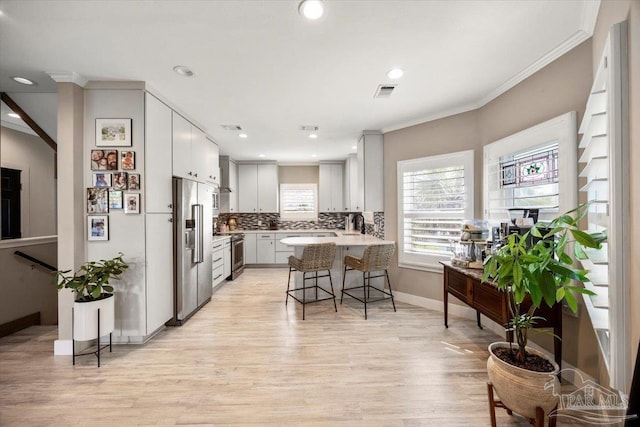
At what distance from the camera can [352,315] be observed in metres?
3.43

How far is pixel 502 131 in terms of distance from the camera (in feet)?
9.16

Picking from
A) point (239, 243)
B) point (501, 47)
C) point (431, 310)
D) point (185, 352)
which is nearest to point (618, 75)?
point (501, 47)

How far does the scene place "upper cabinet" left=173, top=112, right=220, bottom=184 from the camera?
3232 mm

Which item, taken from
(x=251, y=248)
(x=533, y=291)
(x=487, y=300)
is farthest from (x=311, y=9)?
(x=251, y=248)

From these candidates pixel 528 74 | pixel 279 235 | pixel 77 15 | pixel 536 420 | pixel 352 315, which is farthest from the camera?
pixel 279 235

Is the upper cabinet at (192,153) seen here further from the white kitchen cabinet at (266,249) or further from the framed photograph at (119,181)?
the white kitchen cabinet at (266,249)

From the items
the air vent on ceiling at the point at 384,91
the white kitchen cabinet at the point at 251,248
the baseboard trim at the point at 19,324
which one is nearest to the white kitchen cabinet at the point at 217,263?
the white kitchen cabinet at the point at 251,248

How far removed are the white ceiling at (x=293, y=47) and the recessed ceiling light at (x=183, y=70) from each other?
0.19 feet

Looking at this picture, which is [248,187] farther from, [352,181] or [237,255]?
[352,181]

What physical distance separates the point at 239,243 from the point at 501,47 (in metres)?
5.13

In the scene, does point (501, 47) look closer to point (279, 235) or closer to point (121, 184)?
point (121, 184)

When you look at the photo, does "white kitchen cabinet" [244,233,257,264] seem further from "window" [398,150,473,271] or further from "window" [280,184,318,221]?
"window" [398,150,473,271]

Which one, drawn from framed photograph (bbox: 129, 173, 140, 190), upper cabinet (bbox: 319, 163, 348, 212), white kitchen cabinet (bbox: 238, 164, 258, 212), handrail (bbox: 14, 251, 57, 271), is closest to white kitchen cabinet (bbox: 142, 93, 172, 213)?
framed photograph (bbox: 129, 173, 140, 190)

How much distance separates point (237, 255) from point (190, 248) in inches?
88.6
